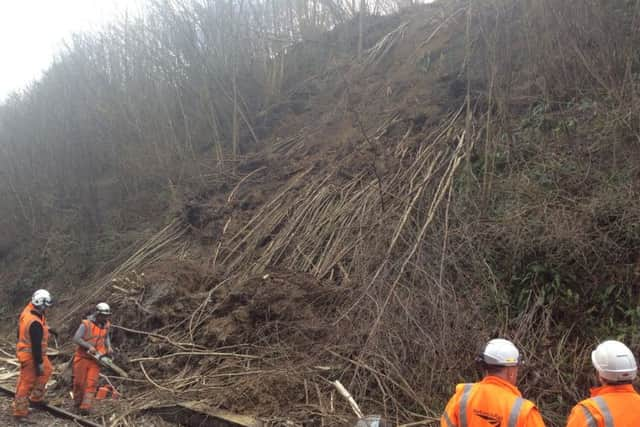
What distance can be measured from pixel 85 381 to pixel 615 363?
6.94 m

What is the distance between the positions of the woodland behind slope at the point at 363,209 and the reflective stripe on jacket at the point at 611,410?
2226 millimetres

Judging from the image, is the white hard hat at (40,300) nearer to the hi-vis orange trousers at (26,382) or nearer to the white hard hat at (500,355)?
the hi-vis orange trousers at (26,382)

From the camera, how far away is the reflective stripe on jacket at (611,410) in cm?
277

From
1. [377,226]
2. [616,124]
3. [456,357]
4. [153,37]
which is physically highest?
[153,37]

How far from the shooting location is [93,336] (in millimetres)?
7562

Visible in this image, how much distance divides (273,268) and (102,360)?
313cm

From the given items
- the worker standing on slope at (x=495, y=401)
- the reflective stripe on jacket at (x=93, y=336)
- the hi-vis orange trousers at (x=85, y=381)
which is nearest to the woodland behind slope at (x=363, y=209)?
the hi-vis orange trousers at (x=85, y=381)

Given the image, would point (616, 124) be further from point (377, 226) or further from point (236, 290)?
point (236, 290)

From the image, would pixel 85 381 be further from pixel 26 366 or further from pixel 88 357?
pixel 26 366

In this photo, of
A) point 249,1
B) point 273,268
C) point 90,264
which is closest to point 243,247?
point 273,268

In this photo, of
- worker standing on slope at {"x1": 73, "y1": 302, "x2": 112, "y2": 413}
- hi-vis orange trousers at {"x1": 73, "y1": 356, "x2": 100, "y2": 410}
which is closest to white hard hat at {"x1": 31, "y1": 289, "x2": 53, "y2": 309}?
worker standing on slope at {"x1": 73, "y1": 302, "x2": 112, "y2": 413}

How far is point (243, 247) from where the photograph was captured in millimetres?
10930

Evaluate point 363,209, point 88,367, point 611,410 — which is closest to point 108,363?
point 88,367

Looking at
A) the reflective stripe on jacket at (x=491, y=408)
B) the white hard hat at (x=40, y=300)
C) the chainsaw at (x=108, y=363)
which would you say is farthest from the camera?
the chainsaw at (x=108, y=363)
